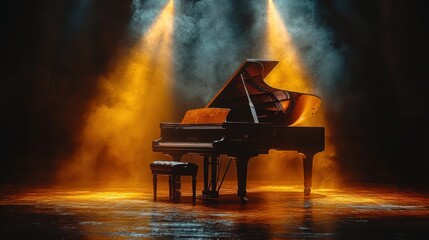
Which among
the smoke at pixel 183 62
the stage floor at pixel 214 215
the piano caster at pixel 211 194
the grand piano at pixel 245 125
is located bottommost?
the stage floor at pixel 214 215

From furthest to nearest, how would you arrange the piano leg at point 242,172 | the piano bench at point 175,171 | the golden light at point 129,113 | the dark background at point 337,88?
the golden light at point 129,113 < the dark background at point 337,88 < the piano bench at point 175,171 < the piano leg at point 242,172

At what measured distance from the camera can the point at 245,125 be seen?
6.47 m

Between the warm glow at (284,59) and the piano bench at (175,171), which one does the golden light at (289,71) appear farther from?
the piano bench at (175,171)

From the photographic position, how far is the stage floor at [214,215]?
4518 millimetres

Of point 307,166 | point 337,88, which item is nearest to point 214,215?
point 307,166

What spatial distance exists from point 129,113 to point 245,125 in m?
4.50

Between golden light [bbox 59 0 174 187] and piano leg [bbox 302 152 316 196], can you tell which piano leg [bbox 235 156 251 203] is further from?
golden light [bbox 59 0 174 187]

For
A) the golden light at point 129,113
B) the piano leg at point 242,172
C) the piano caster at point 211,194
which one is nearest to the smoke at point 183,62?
the golden light at point 129,113

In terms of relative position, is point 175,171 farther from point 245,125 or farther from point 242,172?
point 245,125

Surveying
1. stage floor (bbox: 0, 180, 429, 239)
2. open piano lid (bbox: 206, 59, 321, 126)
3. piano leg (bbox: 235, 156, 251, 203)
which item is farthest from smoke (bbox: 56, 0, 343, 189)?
piano leg (bbox: 235, 156, 251, 203)

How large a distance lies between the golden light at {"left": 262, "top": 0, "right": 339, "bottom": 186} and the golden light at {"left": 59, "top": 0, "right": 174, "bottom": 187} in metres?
1.75

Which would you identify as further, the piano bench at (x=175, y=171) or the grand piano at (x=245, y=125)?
the piano bench at (x=175, y=171)

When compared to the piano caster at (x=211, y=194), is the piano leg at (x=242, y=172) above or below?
above

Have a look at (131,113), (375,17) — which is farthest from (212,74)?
(375,17)
